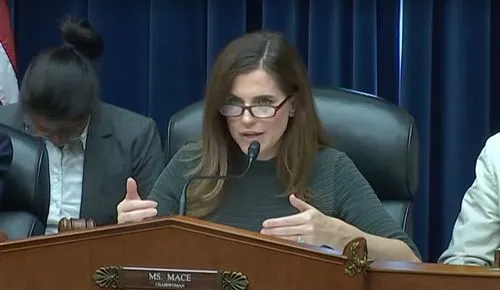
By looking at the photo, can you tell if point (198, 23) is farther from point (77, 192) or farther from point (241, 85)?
point (241, 85)

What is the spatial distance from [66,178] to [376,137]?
0.78 metres

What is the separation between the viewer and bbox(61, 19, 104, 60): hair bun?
2316 mm

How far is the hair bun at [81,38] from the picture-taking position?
2.32m

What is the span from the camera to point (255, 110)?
1.64 meters

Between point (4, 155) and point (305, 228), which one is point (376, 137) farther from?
point (4, 155)

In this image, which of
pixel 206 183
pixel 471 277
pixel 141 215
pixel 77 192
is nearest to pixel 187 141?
pixel 206 183

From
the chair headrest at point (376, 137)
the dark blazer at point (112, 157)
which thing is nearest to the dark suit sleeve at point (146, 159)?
the dark blazer at point (112, 157)

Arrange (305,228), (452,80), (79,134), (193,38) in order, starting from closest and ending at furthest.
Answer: (305,228)
(79,134)
(452,80)
(193,38)

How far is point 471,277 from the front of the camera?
98cm

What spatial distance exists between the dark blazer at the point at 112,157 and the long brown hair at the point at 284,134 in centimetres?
46

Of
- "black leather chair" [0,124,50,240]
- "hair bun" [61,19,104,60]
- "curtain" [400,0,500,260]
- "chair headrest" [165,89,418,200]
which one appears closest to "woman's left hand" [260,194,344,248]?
"chair headrest" [165,89,418,200]

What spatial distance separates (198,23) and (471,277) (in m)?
1.84

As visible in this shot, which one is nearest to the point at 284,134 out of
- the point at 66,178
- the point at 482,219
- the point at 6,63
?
the point at 482,219

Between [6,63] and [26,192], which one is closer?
[26,192]
